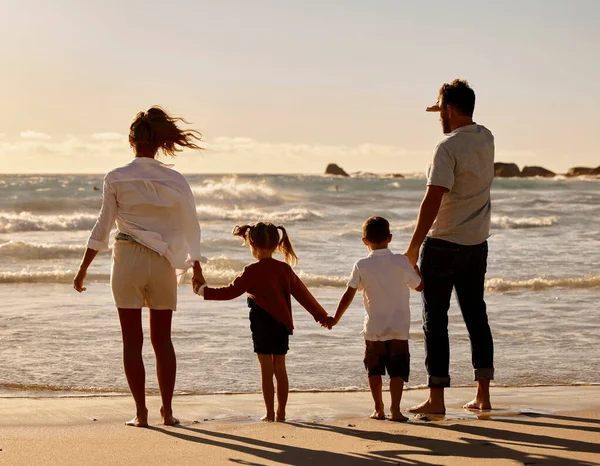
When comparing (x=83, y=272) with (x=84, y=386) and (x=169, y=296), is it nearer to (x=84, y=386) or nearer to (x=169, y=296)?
(x=169, y=296)

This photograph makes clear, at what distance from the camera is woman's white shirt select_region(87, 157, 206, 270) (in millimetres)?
4688

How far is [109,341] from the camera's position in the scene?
7789 millimetres

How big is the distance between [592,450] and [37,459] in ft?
7.86

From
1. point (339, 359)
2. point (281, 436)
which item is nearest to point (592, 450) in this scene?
point (281, 436)

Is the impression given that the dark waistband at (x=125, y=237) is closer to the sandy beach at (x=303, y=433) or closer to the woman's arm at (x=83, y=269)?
the woman's arm at (x=83, y=269)

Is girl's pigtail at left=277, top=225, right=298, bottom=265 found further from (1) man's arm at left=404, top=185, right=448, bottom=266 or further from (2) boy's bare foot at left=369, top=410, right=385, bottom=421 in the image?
(2) boy's bare foot at left=369, top=410, right=385, bottom=421

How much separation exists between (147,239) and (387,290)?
130 centimetres

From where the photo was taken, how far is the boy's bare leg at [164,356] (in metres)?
4.78

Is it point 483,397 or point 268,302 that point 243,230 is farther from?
point 483,397

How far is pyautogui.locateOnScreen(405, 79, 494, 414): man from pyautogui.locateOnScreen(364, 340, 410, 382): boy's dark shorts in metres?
0.28

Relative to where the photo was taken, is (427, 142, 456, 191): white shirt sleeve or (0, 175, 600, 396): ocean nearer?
(427, 142, 456, 191): white shirt sleeve

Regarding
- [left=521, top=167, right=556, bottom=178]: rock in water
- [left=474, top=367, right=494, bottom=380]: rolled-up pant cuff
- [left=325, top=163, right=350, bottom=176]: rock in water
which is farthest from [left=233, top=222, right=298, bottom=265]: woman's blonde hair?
[left=325, top=163, right=350, bottom=176]: rock in water

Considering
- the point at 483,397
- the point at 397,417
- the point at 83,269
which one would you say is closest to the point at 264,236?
the point at 83,269

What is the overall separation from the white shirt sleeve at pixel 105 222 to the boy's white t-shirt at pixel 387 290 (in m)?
1.31
